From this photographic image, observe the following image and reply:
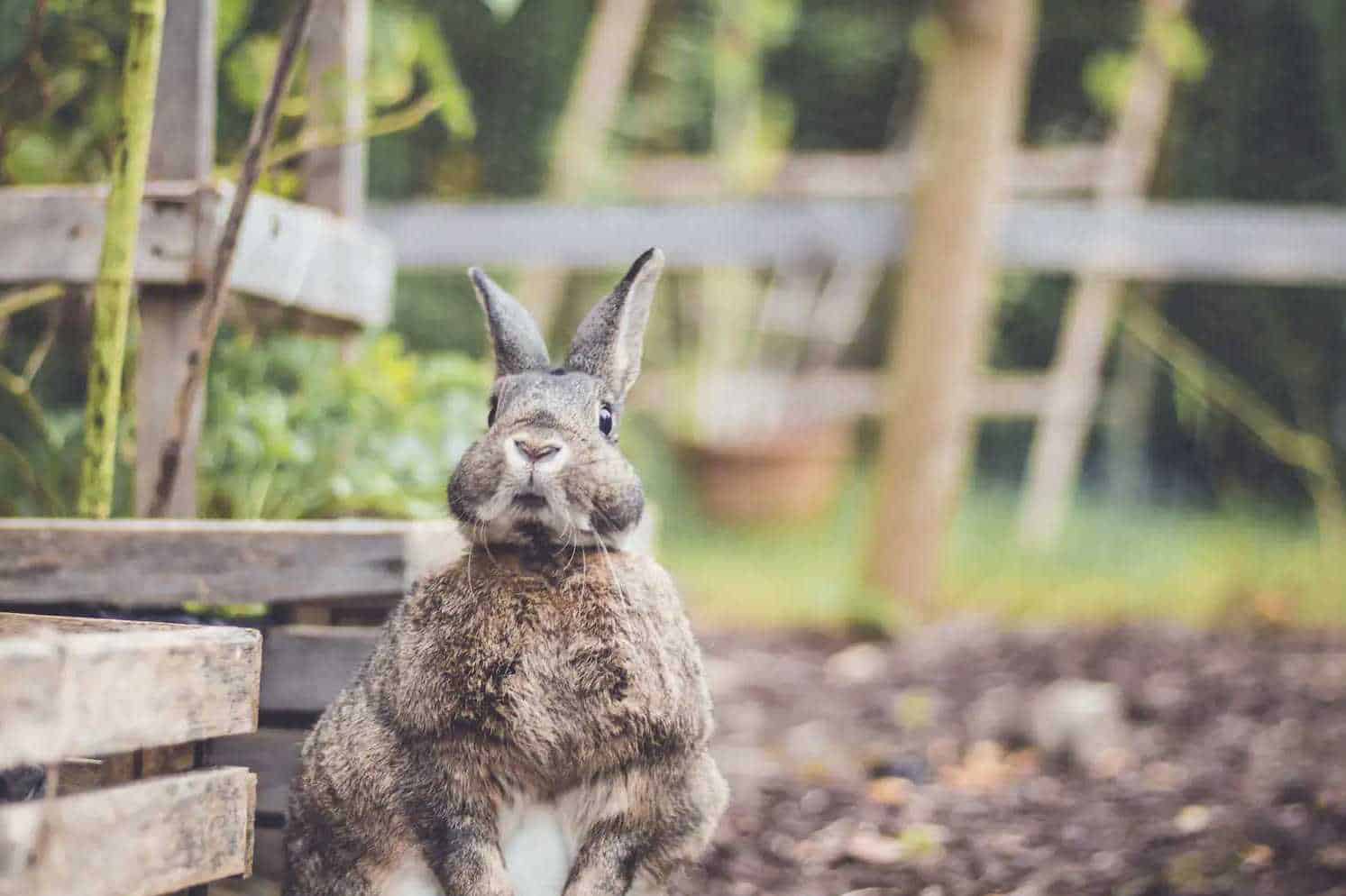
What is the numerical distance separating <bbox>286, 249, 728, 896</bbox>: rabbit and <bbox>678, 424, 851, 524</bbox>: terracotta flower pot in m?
5.98

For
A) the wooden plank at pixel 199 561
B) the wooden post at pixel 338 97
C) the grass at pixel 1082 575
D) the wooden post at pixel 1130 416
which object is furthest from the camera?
the wooden post at pixel 1130 416

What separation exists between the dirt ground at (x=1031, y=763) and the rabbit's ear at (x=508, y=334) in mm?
575

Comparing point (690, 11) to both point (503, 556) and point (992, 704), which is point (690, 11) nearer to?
point (992, 704)

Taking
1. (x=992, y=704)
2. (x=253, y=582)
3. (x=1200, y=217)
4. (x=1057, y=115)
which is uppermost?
(x=1057, y=115)

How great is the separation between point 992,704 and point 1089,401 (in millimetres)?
3122

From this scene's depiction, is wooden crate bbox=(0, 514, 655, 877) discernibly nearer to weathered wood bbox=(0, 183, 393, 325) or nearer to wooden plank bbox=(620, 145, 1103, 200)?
weathered wood bbox=(0, 183, 393, 325)

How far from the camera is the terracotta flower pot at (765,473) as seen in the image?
25.2 ft

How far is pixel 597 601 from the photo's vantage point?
1.66 metres

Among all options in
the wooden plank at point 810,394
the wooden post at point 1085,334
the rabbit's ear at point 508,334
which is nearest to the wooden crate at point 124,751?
the rabbit's ear at point 508,334

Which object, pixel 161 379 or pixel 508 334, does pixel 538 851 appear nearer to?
pixel 508 334

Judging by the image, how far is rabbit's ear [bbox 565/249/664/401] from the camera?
1.77 meters

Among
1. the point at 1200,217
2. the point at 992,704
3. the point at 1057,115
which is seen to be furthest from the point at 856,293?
the point at 992,704

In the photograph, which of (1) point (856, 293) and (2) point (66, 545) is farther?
(1) point (856, 293)

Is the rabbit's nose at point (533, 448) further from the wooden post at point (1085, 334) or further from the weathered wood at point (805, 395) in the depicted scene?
the weathered wood at point (805, 395)
